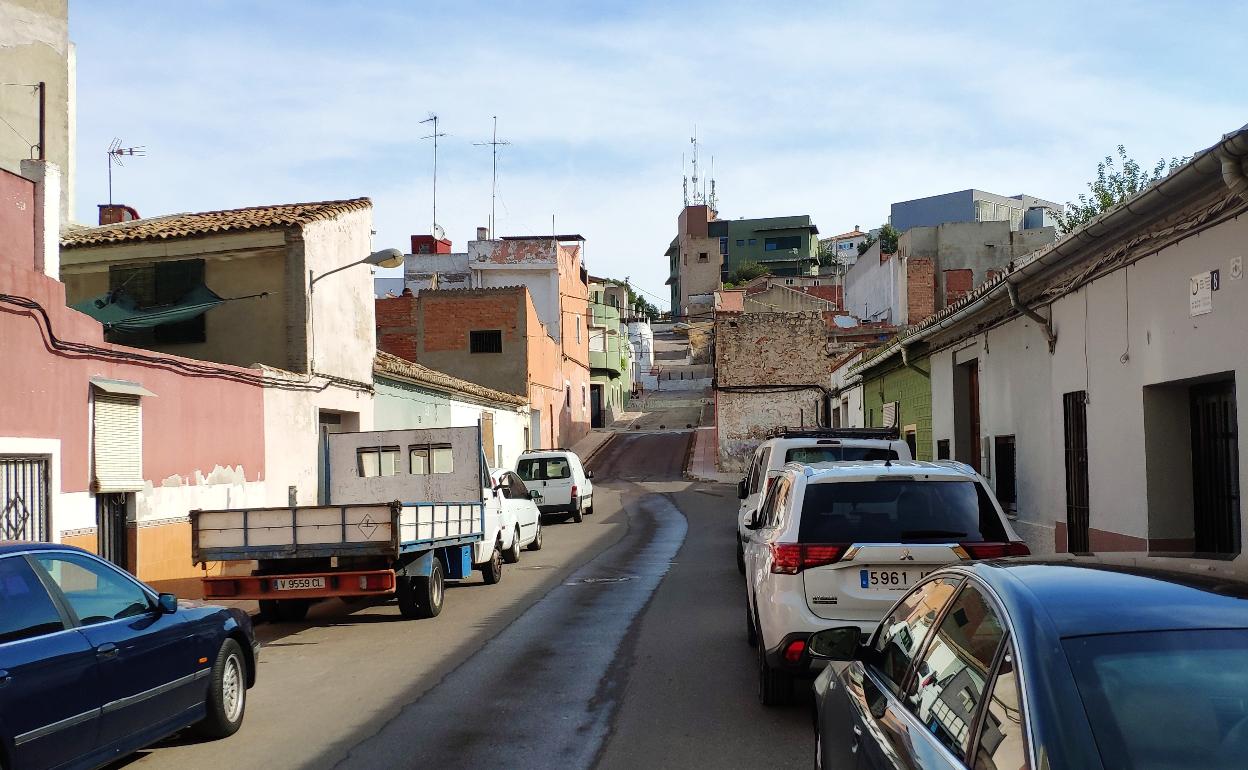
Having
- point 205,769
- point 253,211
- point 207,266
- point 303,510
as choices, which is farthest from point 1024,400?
point 253,211

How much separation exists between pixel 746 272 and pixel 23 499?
8941 centimetres

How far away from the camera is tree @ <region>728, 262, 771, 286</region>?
98.8 metres

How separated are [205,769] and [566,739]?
2151 millimetres

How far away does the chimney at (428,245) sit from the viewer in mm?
59969

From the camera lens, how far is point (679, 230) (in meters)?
110

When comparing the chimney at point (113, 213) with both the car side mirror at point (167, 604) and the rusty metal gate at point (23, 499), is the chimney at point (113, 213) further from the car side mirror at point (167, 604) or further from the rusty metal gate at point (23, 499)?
the car side mirror at point (167, 604)

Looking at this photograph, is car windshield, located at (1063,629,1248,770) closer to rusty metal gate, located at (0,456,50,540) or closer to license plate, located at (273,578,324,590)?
license plate, located at (273,578,324,590)

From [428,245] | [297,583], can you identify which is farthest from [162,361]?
[428,245]

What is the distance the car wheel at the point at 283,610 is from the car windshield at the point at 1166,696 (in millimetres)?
11857

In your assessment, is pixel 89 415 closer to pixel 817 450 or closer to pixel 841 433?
pixel 817 450

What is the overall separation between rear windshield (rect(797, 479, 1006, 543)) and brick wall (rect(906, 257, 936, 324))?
115 feet

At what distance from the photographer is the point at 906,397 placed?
24609 mm

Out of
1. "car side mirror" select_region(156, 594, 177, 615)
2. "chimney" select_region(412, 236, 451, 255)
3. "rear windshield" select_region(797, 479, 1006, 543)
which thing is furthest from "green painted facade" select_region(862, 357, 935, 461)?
"chimney" select_region(412, 236, 451, 255)

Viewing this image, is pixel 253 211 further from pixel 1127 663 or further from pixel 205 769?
pixel 1127 663
